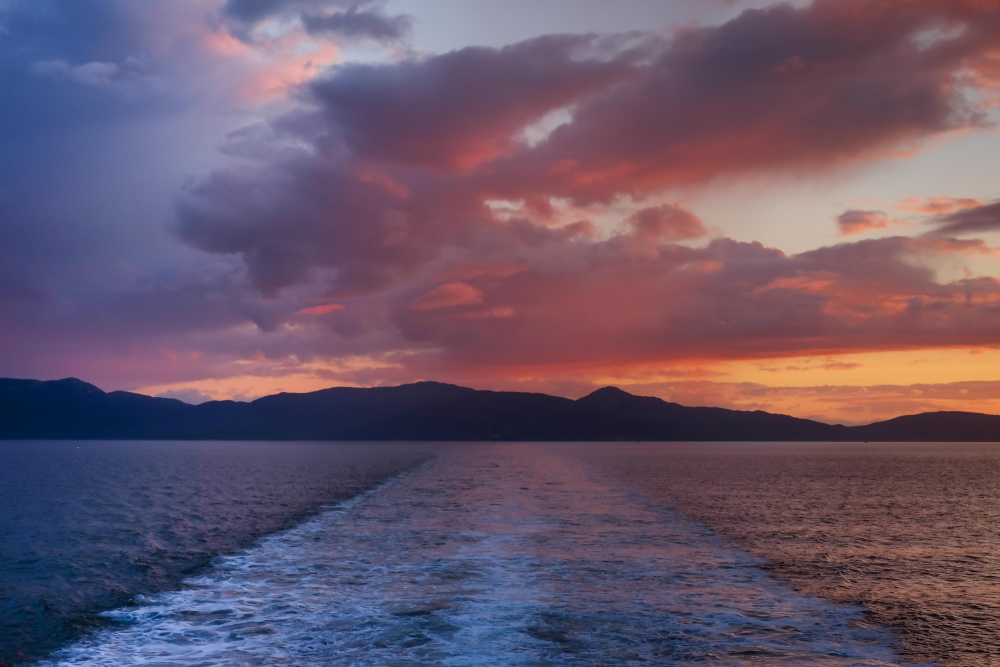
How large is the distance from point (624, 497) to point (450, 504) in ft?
55.9

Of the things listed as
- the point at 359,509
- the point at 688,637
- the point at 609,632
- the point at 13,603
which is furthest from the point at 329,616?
the point at 359,509

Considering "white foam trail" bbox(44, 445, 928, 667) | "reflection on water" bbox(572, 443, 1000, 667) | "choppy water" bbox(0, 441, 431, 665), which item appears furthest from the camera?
"choppy water" bbox(0, 441, 431, 665)

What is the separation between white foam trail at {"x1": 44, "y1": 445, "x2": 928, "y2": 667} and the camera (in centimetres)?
1574

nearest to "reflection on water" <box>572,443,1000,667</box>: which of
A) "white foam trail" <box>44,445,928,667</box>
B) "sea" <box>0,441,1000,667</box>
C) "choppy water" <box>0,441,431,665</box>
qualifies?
"sea" <box>0,441,1000,667</box>

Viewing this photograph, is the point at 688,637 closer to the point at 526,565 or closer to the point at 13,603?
the point at 526,565

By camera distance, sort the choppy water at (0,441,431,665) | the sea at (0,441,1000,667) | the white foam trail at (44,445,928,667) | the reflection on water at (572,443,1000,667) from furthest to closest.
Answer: the choppy water at (0,441,431,665), the reflection on water at (572,443,1000,667), the sea at (0,441,1000,667), the white foam trail at (44,445,928,667)

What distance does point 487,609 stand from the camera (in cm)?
1942

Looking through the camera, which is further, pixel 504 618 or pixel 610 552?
pixel 610 552

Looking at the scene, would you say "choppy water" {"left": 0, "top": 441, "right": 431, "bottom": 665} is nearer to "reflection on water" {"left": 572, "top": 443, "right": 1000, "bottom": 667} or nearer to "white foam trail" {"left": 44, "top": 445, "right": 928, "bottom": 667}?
"white foam trail" {"left": 44, "top": 445, "right": 928, "bottom": 667}

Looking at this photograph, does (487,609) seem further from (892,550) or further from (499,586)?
(892,550)

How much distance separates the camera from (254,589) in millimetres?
22719

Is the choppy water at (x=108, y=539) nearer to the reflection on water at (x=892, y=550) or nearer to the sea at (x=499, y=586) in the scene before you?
the sea at (x=499, y=586)

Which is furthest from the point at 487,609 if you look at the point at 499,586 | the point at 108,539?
the point at 108,539

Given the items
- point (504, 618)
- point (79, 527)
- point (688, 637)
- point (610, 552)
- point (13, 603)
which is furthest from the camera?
point (79, 527)
